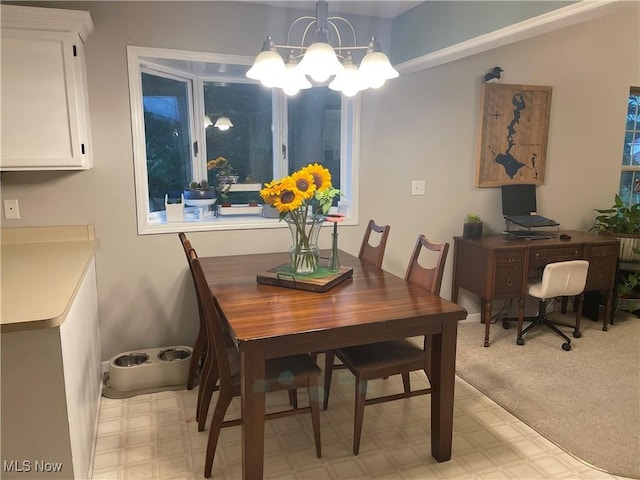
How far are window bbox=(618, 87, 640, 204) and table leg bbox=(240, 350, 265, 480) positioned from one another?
4.39 meters

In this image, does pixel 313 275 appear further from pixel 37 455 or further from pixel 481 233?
pixel 481 233

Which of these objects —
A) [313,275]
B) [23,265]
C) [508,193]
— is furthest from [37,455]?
[508,193]

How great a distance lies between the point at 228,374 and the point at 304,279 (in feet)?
1.91

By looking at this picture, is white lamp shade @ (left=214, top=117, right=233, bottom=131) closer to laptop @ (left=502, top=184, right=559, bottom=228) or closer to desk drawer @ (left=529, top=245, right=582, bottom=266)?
laptop @ (left=502, top=184, right=559, bottom=228)

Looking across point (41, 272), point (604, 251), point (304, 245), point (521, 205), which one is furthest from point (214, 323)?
point (604, 251)

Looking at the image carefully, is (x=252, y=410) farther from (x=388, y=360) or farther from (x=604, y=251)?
(x=604, y=251)

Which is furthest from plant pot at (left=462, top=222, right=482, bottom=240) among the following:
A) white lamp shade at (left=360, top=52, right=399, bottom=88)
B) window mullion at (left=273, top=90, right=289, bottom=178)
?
white lamp shade at (left=360, top=52, right=399, bottom=88)

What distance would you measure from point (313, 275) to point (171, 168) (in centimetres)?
161

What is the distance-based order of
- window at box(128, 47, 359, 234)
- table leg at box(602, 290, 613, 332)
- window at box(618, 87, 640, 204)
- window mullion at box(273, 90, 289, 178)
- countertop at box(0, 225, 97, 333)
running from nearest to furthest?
countertop at box(0, 225, 97, 333), window at box(128, 47, 359, 234), window mullion at box(273, 90, 289, 178), table leg at box(602, 290, 613, 332), window at box(618, 87, 640, 204)

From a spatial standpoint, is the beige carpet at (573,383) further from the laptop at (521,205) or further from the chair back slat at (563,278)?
the laptop at (521,205)

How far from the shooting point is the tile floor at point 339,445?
2.09 metres

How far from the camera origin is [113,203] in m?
2.84

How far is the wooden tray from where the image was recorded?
2227 mm

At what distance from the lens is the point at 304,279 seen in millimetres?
2275
